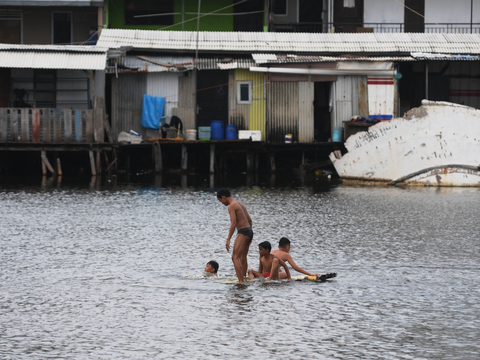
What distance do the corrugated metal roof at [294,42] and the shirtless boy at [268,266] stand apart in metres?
21.4

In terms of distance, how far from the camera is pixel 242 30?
36531 mm

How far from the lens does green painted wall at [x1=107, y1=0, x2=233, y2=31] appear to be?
35.3 meters

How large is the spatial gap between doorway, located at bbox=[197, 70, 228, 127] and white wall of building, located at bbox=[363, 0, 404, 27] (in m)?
9.56

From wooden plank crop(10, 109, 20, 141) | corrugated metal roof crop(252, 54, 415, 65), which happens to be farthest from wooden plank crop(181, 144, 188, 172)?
wooden plank crop(10, 109, 20, 141)

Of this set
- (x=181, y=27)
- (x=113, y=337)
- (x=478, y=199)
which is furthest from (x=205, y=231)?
(x=181, y=27)

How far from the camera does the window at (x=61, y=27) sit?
35.6 metres

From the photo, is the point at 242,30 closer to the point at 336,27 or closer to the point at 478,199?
the point at 336,27

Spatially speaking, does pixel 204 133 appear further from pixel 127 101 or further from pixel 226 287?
pixel 226 287

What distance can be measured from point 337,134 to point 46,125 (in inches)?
474

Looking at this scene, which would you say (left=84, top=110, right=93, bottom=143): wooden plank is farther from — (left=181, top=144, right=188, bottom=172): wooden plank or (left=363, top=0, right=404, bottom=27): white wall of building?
(left=363, top=0, right=404, bottom=27): white wall of building

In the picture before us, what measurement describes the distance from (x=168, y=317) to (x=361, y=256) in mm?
4970

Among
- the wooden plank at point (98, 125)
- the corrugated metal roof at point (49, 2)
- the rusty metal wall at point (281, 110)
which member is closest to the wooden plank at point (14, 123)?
the wooden plank at point (98, 125)

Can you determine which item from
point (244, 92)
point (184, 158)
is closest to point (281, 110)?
point (244, 92)

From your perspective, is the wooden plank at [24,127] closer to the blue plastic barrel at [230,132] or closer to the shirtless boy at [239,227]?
the blue plastic barrel at [230,132]
